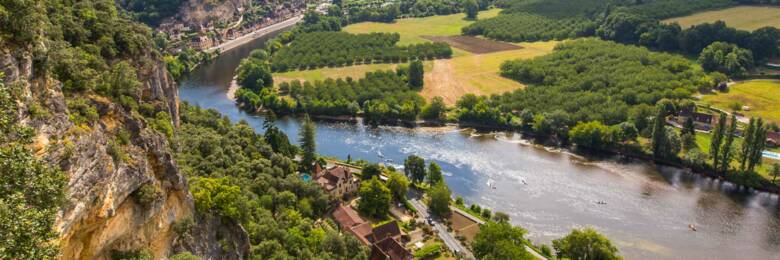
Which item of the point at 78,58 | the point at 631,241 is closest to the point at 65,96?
the point at 78,58

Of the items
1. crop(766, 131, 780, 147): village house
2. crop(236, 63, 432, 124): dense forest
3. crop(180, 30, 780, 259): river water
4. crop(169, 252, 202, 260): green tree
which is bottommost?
crop(180, 30, 780, 259): river water

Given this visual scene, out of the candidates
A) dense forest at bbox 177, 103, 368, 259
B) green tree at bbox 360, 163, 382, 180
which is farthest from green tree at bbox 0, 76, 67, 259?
green tree at bbox 360, 163, 382, 180

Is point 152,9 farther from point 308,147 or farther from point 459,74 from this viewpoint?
point 308,147

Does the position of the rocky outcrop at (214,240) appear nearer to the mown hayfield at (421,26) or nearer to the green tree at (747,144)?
the green tree at (747,144)

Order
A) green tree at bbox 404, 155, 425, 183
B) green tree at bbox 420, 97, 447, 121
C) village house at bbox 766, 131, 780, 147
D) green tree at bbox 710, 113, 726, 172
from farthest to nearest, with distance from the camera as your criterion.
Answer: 1. green tree at bbox 420, 97, 447, 121
2. village house at bbox 766, 131, 780, 147
3. green tree at bbox 710, 113, 726, 172
4. green tree at bbox 404, 155, 425, 183

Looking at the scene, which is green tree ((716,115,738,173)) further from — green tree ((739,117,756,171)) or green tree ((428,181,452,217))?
green tree ((428,181,452,217))

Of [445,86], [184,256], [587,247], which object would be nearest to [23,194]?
[184,256]
